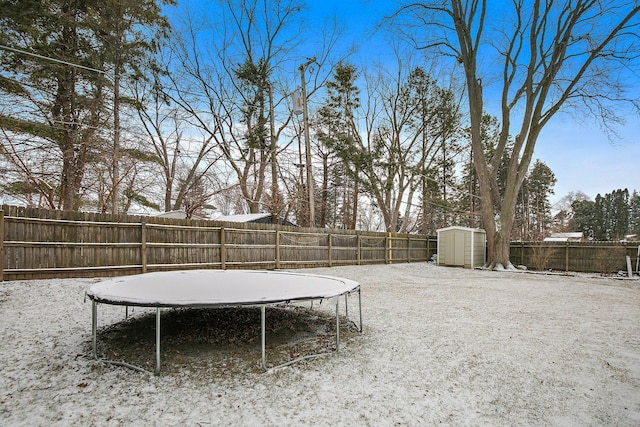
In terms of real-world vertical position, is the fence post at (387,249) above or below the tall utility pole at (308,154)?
below

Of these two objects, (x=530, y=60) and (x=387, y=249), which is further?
(x=387, y=249)

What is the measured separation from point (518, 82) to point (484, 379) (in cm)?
1349

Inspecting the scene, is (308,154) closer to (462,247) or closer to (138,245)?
(138,245)

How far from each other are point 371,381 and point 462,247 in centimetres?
1166

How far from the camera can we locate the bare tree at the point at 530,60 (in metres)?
11.3

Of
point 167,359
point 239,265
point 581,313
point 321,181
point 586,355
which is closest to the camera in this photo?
point 167,359

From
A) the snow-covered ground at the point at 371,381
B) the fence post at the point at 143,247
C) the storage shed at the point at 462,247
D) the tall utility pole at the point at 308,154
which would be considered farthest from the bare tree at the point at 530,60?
the fence post at the point at 143,247

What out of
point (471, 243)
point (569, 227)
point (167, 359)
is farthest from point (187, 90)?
point (569, 227)

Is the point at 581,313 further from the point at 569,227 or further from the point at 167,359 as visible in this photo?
the point at 569,227

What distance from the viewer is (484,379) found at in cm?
252

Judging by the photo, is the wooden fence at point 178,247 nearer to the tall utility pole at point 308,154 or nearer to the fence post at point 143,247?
the fence post at point 143,247

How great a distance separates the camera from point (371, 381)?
2471 mm

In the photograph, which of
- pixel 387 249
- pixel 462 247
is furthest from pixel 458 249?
pixel 387 249

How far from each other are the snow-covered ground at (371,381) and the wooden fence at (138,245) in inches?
75.1
